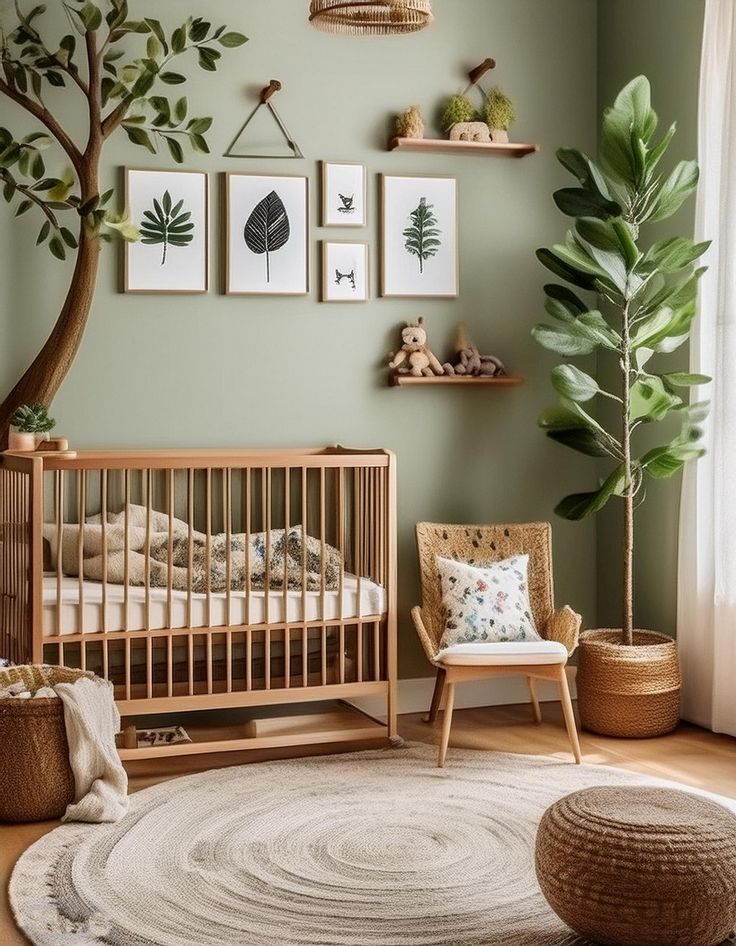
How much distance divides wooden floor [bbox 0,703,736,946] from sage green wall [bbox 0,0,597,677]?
38 cm

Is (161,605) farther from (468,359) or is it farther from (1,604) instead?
(468,359)

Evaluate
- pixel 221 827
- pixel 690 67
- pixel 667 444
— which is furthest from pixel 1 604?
pixel 690 67

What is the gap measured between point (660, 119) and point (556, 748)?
2.26 metres

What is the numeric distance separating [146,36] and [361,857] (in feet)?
8.99

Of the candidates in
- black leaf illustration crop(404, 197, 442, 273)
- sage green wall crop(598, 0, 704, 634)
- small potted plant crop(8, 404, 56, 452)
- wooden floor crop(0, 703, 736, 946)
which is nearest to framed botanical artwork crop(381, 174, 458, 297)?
black leaf illustration crop(404, 197, 442, 273)

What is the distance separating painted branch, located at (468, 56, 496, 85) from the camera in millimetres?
4312

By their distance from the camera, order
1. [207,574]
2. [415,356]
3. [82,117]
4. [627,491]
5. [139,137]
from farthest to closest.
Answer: [415,356] → [627,491] → [82,117] → [139,137] → [207,574]

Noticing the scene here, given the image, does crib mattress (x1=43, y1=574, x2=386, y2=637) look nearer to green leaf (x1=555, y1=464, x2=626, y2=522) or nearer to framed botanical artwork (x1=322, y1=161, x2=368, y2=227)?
green leaf (x1=555, y1=464, x2=626, y2=522)

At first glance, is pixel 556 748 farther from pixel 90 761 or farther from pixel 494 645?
pixel 90 761

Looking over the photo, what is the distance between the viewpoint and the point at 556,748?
12.8 ft

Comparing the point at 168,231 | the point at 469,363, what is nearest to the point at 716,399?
the point at 469,363

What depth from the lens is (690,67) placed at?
13.6ft

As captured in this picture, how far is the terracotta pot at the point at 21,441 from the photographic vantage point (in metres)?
3.63

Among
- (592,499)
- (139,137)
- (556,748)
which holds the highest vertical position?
(139,137)
